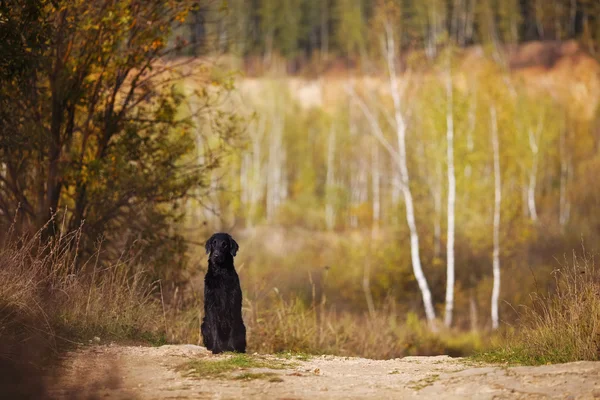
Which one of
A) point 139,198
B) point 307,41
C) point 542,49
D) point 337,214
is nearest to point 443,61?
point 139,198

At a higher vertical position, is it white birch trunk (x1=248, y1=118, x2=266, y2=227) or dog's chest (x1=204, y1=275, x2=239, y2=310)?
white birch trunk (x1=248, y1=118, x2=266, y2=227)

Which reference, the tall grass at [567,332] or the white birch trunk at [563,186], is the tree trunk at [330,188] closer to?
the white birch trunk at [563,186]

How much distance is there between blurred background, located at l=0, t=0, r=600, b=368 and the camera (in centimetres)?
1174

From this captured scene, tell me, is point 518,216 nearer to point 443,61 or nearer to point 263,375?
point 443,61

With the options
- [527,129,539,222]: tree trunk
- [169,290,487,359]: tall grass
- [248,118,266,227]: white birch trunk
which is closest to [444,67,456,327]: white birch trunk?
[169,290,487,359]: tall grass

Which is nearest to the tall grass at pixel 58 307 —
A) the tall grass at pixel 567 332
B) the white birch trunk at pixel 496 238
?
the tall grass at pixel 567 332

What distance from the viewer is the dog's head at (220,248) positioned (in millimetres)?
8492

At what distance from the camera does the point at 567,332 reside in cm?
805

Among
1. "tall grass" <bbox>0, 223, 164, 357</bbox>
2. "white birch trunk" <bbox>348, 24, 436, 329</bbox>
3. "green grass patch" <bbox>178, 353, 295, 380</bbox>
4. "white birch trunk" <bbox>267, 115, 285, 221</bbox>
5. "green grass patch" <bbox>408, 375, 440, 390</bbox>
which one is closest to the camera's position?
"green grass patch" <bbox>408, 375, 440, 390</bbox>

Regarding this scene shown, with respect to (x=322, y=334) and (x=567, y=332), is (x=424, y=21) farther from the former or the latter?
(x=567, y=332)

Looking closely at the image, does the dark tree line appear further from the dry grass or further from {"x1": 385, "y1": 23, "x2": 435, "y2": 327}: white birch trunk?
the dry grass

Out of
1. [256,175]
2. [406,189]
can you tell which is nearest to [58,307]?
[406,189]

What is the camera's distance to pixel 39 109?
13.0 m

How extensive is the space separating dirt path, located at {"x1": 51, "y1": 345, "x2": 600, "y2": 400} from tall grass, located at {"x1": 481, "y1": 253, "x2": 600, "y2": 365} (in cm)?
60
